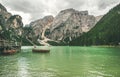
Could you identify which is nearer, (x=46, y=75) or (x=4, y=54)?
(x=46, y=75)

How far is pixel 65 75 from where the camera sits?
4506 centimetres

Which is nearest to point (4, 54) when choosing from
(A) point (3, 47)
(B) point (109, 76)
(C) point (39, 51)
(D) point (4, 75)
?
(A) point (3, 47)

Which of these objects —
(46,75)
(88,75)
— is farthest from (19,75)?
(88,75)

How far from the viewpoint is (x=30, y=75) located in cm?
4578

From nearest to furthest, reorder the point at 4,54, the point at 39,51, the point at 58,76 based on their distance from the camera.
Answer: the point at 58,76 < the point at 4,54 < the point at 39,51

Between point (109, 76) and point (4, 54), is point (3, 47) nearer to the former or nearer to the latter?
point (4, 54)

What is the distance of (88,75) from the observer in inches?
1806

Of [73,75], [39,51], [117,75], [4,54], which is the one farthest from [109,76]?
[39,51]

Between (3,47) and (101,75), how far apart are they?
78654 millimetres

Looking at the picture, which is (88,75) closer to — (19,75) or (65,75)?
(65,75)

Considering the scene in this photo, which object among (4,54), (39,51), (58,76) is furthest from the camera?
(39,51)

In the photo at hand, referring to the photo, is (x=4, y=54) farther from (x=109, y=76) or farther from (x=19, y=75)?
(x=109, y=76)

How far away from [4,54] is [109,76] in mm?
79326

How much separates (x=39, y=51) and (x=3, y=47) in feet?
125
